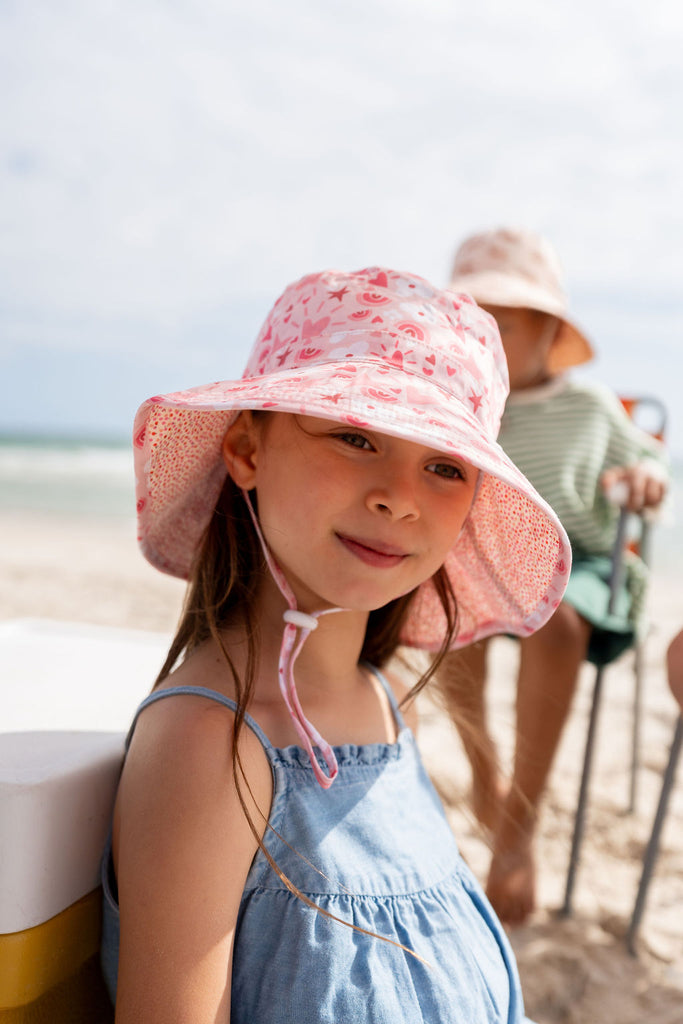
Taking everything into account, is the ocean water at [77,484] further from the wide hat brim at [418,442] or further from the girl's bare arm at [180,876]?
the girl's bare arm at [180,876]

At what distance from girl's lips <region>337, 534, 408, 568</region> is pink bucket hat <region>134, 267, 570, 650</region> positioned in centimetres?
14

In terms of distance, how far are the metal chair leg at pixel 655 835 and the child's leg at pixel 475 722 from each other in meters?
0.34

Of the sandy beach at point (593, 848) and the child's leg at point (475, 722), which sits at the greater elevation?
the child's leg at point (475, 722)

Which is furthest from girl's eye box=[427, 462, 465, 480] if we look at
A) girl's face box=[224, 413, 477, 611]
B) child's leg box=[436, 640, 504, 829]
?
child's leg box=[436, 640, 504, 829]

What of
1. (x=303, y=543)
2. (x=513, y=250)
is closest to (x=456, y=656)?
(x=303, y=543)

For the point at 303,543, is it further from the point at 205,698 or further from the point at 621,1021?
the point at 621,1021

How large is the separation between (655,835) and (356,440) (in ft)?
4.49

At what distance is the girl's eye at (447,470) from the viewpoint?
3.54 ft

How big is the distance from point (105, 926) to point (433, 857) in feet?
1.37

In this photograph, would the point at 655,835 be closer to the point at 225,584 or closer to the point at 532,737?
the point at 532,737

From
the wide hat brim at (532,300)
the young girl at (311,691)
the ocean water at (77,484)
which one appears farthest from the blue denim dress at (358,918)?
the ocean water at (77,484)

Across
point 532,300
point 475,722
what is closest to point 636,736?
point 475,722

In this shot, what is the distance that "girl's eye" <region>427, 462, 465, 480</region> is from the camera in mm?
1080

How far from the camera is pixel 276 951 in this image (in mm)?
948
